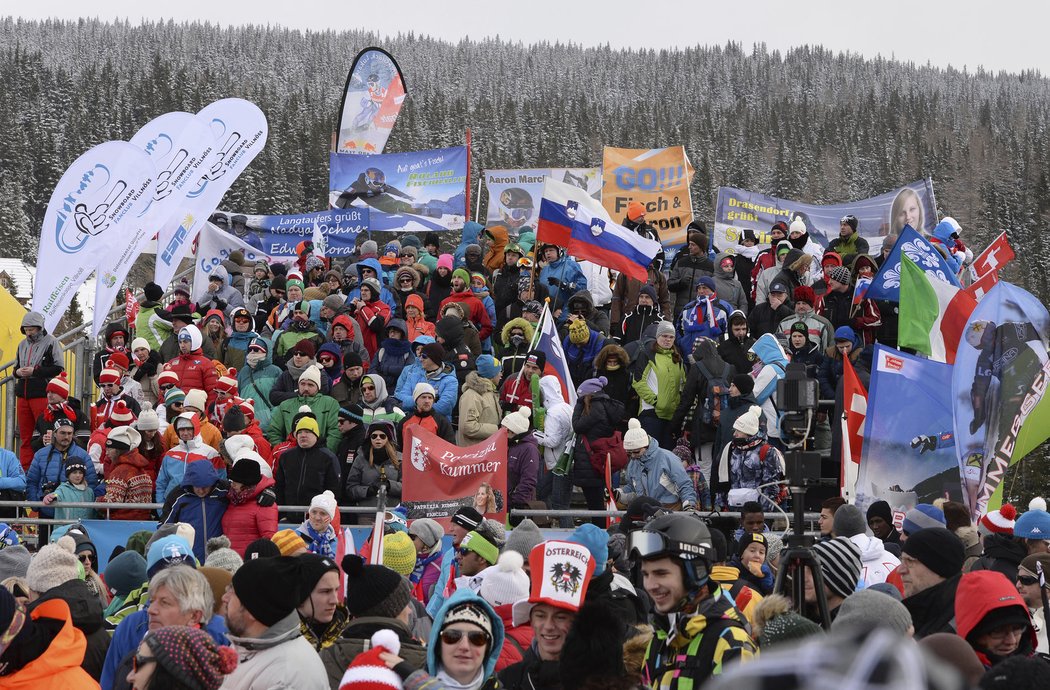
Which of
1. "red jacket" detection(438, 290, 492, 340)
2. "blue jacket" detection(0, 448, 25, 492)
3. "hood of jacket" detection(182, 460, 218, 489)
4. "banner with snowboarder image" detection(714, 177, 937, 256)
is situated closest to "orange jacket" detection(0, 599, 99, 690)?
"hood of jacket" detection(182, 460, 218, 489)

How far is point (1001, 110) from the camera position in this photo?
394 feet

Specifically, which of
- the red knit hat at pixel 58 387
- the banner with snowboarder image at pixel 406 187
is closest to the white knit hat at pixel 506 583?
the red knit hat at pixel 58 387

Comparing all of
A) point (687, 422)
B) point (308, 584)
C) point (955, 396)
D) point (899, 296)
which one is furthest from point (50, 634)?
point (899, 296)

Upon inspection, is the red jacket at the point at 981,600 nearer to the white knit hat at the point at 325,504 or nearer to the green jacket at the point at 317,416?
the white knit hat at the point at 325,504

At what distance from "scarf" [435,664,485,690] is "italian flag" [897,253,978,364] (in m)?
8.61

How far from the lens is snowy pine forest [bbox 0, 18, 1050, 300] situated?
3054 inches

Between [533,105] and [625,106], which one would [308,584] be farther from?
[625,106]

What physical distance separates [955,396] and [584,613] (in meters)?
7.10

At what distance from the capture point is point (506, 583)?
642cm

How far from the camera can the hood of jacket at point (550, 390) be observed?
13008 mm

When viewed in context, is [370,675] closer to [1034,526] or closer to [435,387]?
[1034,526]

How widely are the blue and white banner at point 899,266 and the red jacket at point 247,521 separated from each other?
6.28 meters

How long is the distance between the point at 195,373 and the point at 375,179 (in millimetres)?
9357

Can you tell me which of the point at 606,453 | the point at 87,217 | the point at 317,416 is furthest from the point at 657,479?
the point at 87,217
